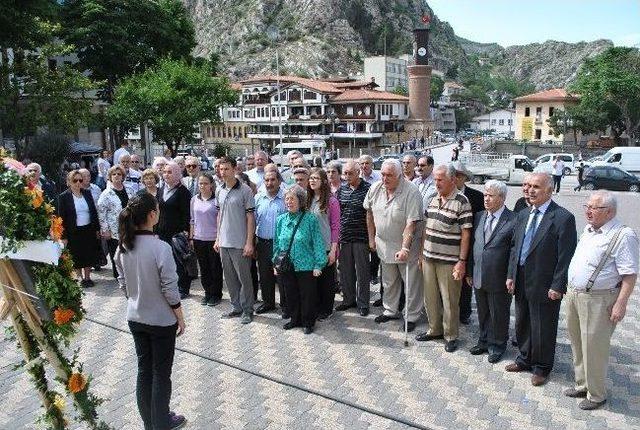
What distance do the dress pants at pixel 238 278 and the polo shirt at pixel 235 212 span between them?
141 millimetres

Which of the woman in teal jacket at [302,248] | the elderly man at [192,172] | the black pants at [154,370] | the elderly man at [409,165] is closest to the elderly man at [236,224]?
the woman in teal jacket at [302,248]

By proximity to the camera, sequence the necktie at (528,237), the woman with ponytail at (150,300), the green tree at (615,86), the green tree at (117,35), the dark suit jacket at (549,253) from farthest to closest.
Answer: the green tree at (615,86) < the green tree at (117,35) < the necktie at (528,237) < the dark suit jacket at (549,253) < the woman with ponytail at (150,300)

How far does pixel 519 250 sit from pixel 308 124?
199 ft

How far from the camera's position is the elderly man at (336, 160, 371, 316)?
6.62 m

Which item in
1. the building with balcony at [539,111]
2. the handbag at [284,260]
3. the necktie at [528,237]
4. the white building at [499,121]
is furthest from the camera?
the white building at [499,121]

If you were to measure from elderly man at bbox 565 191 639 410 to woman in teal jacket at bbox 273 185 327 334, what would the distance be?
2.67m

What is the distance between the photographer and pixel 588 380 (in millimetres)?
4414

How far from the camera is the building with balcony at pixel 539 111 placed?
6900 centimetres

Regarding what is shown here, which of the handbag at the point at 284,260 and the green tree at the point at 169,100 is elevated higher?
the green tree at the point at 169,100

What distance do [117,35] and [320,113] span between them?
34565mm

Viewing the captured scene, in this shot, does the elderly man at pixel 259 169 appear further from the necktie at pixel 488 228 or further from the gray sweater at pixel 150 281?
the gray sweater at pixel 150 281

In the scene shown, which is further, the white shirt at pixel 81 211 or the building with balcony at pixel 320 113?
the building with balcony at pixel 320 113

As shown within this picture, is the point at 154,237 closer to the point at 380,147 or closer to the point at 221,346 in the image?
the point at 221,346

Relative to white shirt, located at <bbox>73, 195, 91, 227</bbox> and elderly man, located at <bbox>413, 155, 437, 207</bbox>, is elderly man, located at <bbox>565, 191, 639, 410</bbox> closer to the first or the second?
elderly man, located at <bbox>413, 155, 437, 207</bbox>
